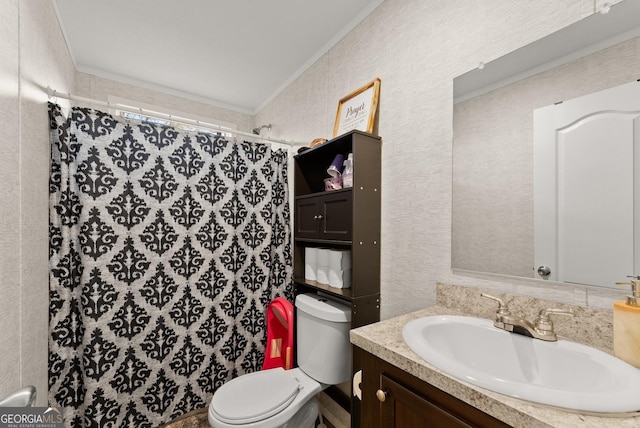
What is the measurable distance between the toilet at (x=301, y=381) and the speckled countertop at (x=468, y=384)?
48cm

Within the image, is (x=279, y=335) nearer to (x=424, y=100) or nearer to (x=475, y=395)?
(x=475, y=395)

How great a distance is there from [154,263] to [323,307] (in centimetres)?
104

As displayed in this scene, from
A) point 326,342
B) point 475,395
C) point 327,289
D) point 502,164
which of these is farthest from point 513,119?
point 326,342

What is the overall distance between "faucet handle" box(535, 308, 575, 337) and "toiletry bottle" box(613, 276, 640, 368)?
95mm

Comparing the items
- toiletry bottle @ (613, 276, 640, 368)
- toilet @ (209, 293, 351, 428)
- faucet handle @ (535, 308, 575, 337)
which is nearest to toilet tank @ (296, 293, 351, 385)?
toilet @ (209, 293, 351, 428)

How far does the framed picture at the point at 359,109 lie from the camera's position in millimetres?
1423

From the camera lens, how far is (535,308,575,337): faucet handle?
752 millimetres

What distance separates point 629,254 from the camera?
28.0 inches

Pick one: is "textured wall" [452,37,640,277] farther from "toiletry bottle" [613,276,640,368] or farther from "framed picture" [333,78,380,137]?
"framed picture" [333,78,380,137]

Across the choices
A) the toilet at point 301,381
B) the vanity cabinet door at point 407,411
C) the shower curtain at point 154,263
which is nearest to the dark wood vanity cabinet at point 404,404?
the vanity cabinet door at point 407,411

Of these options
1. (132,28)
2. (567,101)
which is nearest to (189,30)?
(132,28)

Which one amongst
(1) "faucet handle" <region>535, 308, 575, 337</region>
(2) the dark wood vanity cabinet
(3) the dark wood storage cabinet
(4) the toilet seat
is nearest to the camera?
(2) the dark wood vanity cabinet

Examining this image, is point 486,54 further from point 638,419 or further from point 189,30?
point 189,30

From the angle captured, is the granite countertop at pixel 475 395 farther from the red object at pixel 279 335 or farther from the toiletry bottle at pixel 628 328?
the red object at pixel 279 335
